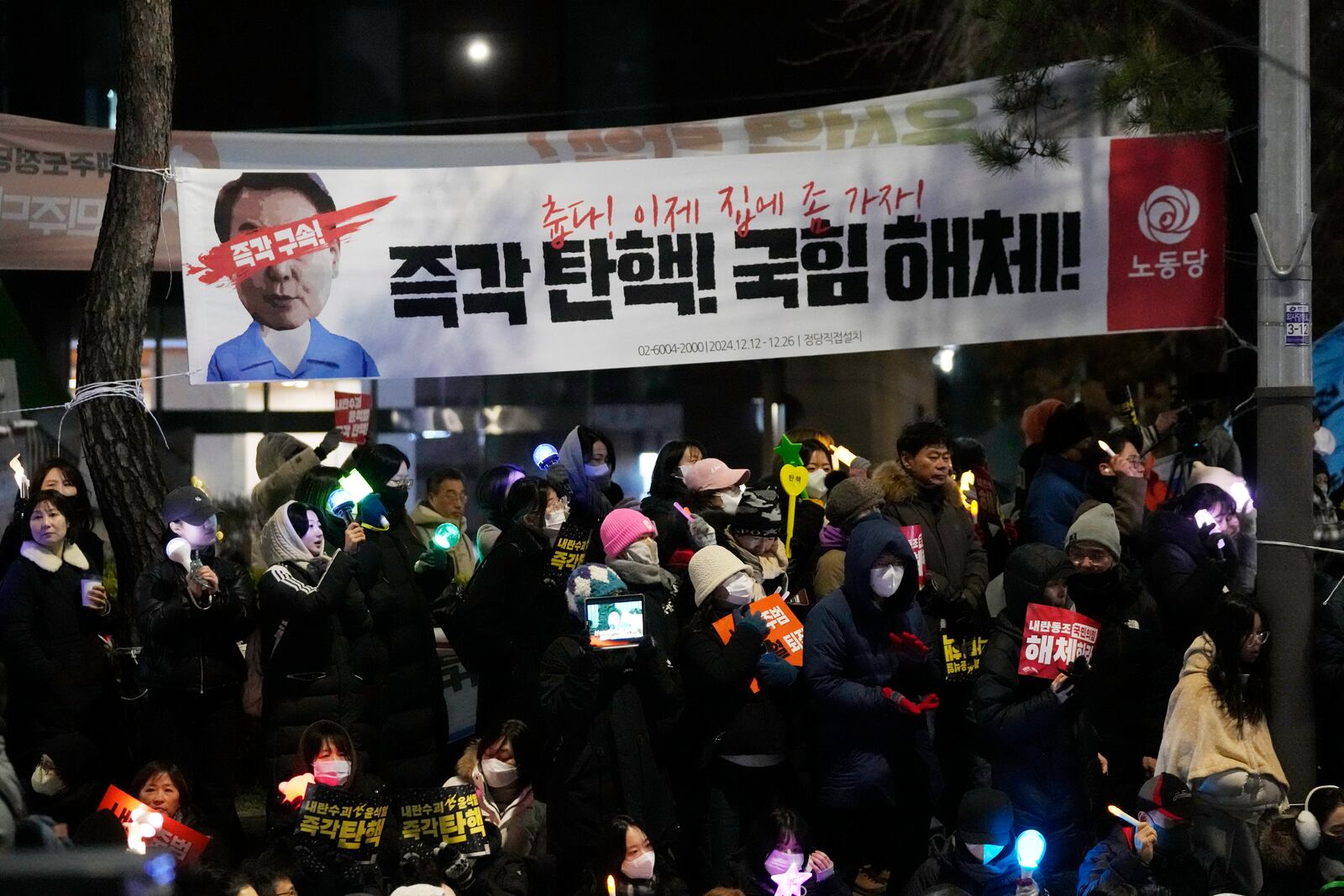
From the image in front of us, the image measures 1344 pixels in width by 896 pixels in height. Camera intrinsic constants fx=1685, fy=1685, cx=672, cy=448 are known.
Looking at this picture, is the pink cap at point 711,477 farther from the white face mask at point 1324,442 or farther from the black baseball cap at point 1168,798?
the white face mask at point 1324,442

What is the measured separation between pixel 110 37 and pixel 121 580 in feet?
24.7

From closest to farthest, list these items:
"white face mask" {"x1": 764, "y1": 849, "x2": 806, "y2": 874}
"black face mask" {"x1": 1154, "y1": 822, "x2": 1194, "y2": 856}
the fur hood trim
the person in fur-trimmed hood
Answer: "black face mask" {"x1": 1154, "y1": 822, "x2": 1194, "y2": 856}
"white face mask" {"x1": 764, "y1": 849, "x2": 806, "y2": 874}
the fur hood trim
the person in fur-trimmed hood

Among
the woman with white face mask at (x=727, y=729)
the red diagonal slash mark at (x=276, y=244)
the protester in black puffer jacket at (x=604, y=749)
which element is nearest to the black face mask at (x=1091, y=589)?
the woman with white face mask at (x=727, y=729)

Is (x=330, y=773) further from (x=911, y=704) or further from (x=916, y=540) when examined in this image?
(x=916, y=540)

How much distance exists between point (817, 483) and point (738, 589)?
1741 mm

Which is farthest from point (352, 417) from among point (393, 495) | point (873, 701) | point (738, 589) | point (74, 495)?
point (873, 701)

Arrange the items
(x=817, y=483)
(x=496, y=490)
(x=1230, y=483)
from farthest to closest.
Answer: (x=817, y=483)
(x=1230, y=483)
(x=496, y=490)

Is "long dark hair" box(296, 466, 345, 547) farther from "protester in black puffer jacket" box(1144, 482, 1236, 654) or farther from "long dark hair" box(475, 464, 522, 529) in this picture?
"protester in black puffer jacket" box(1144, 482, 1236, 654)

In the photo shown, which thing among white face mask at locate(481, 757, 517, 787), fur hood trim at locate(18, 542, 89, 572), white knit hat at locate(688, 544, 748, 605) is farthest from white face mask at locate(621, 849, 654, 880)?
fur hood trim at locate(18, 542, 89, 572)

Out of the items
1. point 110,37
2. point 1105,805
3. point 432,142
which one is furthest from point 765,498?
point 110,37

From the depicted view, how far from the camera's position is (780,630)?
6988 mm

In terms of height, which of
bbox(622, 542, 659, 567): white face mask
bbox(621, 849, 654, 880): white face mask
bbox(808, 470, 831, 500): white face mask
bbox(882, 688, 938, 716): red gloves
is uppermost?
bbox(808, 470, 831, 500): white face mask

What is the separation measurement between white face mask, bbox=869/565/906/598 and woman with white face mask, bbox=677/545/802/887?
0.48 meters

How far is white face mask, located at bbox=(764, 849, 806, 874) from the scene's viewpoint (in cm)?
655
